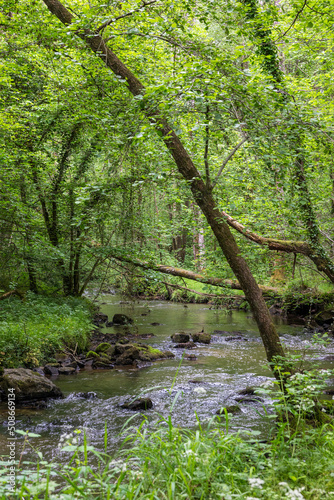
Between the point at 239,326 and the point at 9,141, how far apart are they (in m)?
10.8

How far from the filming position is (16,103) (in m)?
10.1

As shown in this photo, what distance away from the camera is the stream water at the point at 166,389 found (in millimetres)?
5633

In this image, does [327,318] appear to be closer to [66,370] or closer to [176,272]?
[176,272]

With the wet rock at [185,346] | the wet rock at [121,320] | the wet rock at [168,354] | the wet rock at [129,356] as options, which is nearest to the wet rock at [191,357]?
the wet rock at [168,354]

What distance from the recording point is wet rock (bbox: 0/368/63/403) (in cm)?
669

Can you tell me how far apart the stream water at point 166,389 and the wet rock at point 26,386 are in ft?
0.80

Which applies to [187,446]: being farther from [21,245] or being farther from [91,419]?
[21,245]

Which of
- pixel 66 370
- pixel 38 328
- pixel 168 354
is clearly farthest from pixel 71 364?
pixel 168 354

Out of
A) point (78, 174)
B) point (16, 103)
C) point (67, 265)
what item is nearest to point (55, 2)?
point (16, 103)

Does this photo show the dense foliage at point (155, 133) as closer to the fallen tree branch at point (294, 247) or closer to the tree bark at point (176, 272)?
the fallen tree branch at point (294, 247)

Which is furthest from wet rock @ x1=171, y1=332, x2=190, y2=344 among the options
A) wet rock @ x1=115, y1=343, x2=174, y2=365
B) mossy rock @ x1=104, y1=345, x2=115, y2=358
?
mossy rock @ x1=104, y1=345, x2=115, y2=358

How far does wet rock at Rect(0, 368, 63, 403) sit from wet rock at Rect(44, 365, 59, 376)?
1515 mm

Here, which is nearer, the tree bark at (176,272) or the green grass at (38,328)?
the green grass at (38,328)

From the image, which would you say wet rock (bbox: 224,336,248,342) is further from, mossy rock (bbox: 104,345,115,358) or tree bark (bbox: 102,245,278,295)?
mossy rock (bbox: 104,345,115,358)
